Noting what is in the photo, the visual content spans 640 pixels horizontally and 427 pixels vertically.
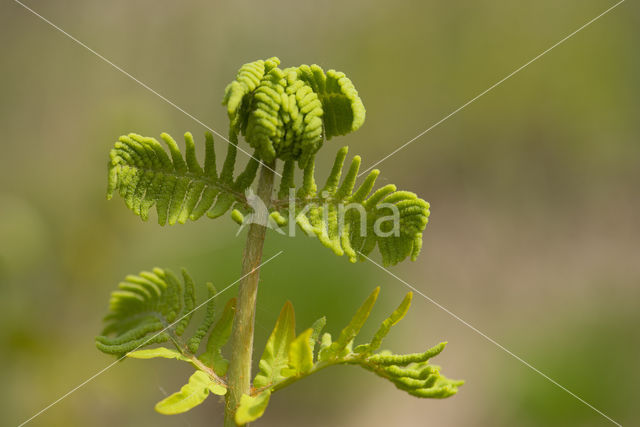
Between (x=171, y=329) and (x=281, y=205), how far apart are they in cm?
19

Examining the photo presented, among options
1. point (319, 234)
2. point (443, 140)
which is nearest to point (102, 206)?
point (319, 234)

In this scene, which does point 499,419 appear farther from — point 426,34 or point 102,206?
point 426,34

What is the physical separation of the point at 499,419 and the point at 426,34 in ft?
7.36

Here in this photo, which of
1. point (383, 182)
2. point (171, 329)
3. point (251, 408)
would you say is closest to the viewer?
point (251, 408)

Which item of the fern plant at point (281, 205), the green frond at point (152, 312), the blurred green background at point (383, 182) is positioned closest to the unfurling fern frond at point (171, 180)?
the fern plant at point (281, 205)

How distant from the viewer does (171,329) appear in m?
0.56

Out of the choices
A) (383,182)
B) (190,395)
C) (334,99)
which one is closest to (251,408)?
(190,395)

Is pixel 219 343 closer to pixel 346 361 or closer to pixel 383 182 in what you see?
pixel 346 361

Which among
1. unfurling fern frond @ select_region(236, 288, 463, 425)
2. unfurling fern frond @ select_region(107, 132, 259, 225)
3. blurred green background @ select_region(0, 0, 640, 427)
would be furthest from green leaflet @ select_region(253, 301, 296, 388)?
blurred green background @ select_region(0, 0, 640, 427)

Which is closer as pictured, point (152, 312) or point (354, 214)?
point (354, 214)

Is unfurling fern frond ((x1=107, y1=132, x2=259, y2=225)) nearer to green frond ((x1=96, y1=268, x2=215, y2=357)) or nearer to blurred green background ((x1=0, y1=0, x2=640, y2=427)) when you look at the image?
green frond ((x1=96, y1=268, x2=215, y2=357))

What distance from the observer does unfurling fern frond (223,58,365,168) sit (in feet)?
1.51

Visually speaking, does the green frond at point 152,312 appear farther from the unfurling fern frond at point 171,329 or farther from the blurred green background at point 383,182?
the blurred green background at point 383,182

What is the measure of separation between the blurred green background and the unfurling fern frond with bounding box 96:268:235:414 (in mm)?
926
